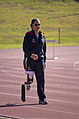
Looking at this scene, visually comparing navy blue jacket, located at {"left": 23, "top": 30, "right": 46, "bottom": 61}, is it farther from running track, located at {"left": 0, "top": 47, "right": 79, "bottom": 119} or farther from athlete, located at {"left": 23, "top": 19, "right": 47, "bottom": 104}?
running track, located at {"left": 0, "top": 47, "right": 79, "bottom": 119}

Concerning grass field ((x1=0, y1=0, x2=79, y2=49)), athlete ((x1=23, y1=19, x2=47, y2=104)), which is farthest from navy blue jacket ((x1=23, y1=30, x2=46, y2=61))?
grass field ((x1=0, y1=0, x2=79, y2=49))

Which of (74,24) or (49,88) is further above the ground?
(49,88)

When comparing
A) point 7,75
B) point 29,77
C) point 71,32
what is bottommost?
point 71,32

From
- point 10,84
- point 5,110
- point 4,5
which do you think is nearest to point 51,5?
point 4,5

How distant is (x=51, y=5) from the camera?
218 ft

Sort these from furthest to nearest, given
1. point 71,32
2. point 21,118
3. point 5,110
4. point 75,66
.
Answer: point 71,32 < point 75,66 < point 5,110 < point 21,118

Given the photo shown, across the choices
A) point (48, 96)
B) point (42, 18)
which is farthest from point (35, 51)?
point (42, 18)

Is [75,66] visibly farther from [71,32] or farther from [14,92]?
[71,32]

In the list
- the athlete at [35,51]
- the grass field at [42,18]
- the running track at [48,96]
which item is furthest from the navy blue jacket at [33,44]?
the grass field at [42,18]

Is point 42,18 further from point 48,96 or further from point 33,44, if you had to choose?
point 33,44

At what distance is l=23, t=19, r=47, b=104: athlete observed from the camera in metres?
10.1

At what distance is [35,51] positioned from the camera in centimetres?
1018

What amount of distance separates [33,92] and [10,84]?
1734 millimetres

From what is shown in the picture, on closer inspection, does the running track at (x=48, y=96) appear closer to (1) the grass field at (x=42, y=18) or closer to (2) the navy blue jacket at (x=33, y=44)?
(2) the navy blue jacket at (x=33, y=44)
